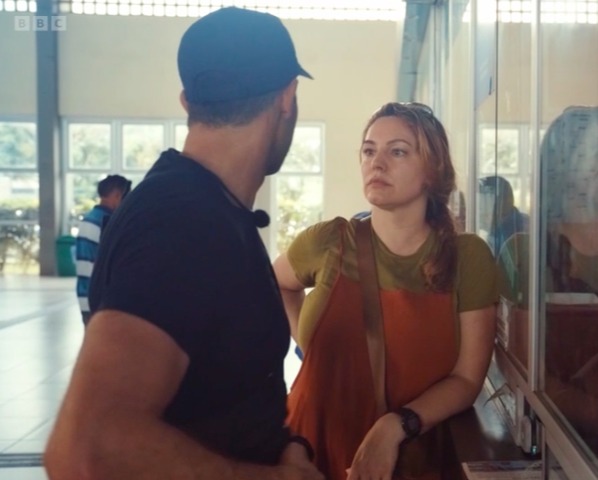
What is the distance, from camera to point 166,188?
1.03 m

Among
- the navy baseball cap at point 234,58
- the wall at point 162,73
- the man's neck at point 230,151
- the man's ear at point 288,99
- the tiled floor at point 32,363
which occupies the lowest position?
the tiled floor at point 32,363

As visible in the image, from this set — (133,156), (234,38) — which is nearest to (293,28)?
(133,156)

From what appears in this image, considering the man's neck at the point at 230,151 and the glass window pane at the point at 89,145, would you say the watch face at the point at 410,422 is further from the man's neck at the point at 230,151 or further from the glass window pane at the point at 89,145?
the glass window pane at the point at 89,145

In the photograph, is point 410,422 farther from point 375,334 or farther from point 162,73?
point 162,73

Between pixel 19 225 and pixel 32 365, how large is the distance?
10164 mm

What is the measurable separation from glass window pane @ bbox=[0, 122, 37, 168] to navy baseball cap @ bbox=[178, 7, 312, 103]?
51.3 feet

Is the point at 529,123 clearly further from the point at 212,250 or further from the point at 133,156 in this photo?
the point at 133,156

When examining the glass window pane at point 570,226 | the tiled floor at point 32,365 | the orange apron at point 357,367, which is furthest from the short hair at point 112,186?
the glass window pane at point 570,226

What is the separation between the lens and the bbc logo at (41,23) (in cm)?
1531

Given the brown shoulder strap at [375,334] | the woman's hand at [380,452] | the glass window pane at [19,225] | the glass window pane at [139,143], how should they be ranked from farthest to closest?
the glass window pane at [19,225]
the glass window pane at [139,143]
the brown shoulder strap at [375,334]
the woman's hand at [380,452]

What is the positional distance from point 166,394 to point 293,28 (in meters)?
15.3

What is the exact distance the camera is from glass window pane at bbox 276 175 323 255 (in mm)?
16078

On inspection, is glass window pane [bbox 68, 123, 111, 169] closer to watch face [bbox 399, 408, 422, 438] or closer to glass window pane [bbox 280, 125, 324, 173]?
glass window pane [bbox 280, 125, 324, 173]

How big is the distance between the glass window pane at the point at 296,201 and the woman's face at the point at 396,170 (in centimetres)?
1416
